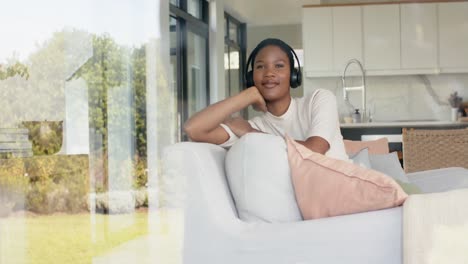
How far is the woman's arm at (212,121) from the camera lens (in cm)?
217

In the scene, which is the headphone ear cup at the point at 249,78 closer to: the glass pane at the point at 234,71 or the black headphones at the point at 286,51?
the black headphones at the point at 286,51

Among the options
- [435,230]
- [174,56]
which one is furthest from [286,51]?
[174,56]

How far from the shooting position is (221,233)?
1.73 meters

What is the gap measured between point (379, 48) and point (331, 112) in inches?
243

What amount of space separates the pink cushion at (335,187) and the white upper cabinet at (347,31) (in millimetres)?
6664

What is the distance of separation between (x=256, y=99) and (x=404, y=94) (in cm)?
647

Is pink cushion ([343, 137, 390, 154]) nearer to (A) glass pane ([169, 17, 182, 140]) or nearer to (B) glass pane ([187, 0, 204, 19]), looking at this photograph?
(A) glass pane ([169, 17, 182, 140])

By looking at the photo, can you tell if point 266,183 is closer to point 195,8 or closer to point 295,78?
point 295,78

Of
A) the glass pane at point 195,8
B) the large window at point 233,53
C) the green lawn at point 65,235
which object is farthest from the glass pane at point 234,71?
the green lawn at point 65,235

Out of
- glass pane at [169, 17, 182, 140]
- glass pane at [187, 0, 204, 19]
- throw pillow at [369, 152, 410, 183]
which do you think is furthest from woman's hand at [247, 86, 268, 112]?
glass pane at [187, 0, 204, 19]

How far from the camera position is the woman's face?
243cm

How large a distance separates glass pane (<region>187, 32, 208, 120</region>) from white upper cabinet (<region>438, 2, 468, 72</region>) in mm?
2942

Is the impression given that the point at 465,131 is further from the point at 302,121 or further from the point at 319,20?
the point at 319,20

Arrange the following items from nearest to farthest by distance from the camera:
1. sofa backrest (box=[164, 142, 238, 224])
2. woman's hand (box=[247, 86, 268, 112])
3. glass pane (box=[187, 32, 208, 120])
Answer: sofa backrest (box=[164, 142, 238, 224])
woman's hand (box=[247, 86, 268, 112])
glass pane (box=[187, 32, 208, 120])
